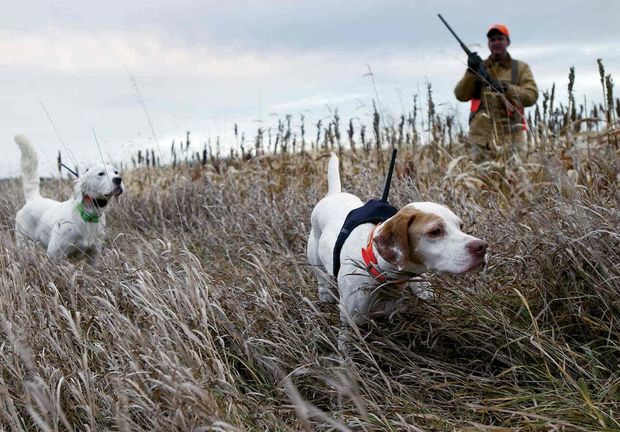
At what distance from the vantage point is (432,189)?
4.93 meters

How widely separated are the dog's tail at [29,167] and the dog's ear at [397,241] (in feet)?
16.5

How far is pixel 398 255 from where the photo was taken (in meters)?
2.69

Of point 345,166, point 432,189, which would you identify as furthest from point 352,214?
point 345,166

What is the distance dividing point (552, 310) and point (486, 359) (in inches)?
14.9

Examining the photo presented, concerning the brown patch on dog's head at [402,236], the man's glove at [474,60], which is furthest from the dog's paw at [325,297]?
the man's glove at [474,60]

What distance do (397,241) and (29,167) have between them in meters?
5.24

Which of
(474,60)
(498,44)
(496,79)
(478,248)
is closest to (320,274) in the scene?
(478,248)

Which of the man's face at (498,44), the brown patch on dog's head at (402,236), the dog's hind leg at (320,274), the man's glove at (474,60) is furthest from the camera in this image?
the man's face at (498,44)

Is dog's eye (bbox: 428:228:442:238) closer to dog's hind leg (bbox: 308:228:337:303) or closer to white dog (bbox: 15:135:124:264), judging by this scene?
dog's hind leg (bbox: 308:228:337:303)

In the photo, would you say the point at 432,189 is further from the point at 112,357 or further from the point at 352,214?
the point at 112,357

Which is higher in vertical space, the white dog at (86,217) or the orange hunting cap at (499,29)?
the orange hunting cap at (499,29)

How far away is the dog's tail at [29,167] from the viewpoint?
6773mm

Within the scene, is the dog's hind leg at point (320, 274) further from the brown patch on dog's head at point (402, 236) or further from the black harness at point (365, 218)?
the brown patch on dog's head at point (402, 236)

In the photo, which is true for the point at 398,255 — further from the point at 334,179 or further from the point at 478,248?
the point at 334,179
